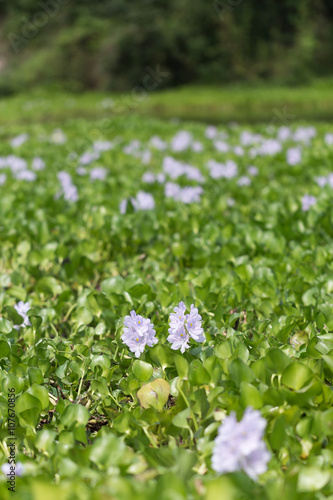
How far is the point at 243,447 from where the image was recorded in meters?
0.99

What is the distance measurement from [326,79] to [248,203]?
20383 mm

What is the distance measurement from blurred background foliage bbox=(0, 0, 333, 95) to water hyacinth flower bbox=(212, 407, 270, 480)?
71.4ft

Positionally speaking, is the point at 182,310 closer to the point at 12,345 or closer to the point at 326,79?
the point at 12,345

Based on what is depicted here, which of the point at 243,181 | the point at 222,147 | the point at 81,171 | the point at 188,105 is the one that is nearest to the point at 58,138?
the point at 222,147

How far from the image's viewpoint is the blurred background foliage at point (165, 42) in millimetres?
21812

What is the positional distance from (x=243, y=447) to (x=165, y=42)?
21.9m

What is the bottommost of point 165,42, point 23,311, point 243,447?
point 165,42

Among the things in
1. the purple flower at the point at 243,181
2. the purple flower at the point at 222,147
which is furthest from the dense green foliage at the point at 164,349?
the purple flower at the point at 222,147

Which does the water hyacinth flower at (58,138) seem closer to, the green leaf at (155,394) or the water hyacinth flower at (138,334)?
the water hyacinth flower at (138,334)

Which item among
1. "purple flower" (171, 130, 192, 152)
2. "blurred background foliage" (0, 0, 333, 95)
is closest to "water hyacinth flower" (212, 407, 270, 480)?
"purple flower" (171, 130, 192, 152)

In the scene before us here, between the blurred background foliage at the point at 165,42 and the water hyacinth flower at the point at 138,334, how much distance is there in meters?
21.2

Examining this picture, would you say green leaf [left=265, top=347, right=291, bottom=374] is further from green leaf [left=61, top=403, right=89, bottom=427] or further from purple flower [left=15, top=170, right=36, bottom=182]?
purple flower [left=15, top=170, right=36, bottom=182]

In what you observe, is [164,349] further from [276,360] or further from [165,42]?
[165,42]

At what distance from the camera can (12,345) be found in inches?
71.9
